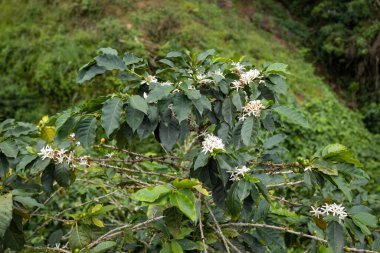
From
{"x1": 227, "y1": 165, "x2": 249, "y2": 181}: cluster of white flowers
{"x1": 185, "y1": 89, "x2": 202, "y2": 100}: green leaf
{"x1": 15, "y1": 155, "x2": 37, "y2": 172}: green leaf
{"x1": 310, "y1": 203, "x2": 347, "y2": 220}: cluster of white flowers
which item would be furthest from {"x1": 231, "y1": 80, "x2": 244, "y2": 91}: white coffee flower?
{"x1": 15, "y1": 155, "x2": 37, "y2": 172}: green leaf

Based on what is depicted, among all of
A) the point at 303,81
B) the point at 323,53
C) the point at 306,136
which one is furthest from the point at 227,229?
the point at 323,53

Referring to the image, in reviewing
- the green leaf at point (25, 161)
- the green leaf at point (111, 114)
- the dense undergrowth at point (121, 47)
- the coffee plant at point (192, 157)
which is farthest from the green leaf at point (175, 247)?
the dense undergrowth at point (121, 47)

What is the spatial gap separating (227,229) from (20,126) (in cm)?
94

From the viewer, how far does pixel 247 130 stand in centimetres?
124

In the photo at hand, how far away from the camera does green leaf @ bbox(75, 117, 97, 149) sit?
120 centimetres

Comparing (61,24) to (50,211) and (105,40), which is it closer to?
(105,40)

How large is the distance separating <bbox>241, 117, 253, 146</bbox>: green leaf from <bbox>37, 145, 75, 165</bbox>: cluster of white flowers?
0.62 metres

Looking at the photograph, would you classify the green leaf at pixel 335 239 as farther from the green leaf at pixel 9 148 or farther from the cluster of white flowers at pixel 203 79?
the green leaf at pixel 9 148

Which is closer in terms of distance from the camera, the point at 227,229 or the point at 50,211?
the point at 227,229

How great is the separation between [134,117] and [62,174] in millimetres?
372

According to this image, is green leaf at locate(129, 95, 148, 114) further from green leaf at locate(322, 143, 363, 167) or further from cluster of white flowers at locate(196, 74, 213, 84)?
green leaf at locate(322, 143, 363, 167)

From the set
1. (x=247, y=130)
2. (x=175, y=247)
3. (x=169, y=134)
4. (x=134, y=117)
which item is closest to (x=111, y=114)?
(x=134, y=117)

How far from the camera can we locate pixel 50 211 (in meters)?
3.22

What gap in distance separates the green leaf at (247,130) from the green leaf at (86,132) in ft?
1.55
